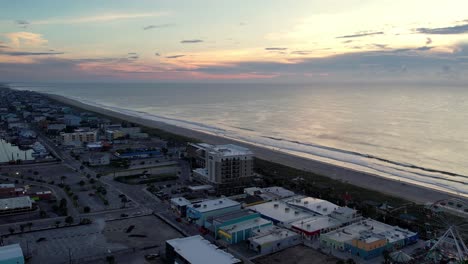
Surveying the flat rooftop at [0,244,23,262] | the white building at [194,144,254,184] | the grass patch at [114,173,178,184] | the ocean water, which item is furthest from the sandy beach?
the flat rooftop at [0,244,23,262]

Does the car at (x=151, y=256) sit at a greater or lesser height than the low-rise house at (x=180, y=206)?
lesser

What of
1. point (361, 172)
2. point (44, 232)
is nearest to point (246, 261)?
point (44, 232)

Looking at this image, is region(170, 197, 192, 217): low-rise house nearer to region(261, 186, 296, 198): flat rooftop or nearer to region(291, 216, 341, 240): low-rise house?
region(261, 186, 296, 198): flat rooftop

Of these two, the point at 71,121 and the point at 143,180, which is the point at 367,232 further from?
the point at 71,121

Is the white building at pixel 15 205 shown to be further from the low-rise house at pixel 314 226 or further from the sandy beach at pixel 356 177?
the sandy beach at pixel 356 177

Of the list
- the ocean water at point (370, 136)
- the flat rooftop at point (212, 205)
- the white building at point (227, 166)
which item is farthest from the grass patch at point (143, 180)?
the ocean water at point (370, 136)

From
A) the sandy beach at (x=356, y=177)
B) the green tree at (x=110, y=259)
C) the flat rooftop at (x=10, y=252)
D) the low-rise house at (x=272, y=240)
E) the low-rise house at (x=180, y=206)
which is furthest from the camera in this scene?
the sandy beach at (x=356, y=177)
